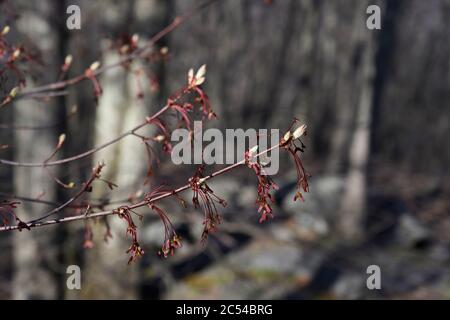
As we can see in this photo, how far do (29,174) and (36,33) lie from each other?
5.71 feet

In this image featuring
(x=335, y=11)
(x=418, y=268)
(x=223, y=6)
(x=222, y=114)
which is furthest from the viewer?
(x=223, y=6)

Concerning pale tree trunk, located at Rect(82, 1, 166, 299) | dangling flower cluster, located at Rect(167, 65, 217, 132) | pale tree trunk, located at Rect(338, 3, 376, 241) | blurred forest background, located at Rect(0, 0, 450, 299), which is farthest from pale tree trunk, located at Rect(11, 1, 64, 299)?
pale tree trunk, located at Rect(338, 3, 376, 241)

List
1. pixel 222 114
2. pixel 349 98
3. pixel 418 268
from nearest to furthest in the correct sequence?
pixel 418 268
pixel 349 98
pixel 222 114

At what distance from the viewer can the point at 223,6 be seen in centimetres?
2216

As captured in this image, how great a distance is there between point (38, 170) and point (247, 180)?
9.97 meters

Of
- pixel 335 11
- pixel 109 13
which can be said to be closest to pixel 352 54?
pixel 335 11

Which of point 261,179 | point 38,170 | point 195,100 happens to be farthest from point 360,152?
point 261,179

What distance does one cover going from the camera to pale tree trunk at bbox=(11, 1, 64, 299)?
6754mm

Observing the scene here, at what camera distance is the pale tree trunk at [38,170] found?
Answer: 6754mm

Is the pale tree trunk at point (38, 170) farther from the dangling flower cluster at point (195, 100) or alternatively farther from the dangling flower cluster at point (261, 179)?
the dangling flower cluster at point (261, 179)

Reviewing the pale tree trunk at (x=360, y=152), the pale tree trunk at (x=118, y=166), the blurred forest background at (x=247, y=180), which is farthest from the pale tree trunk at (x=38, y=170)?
the pale tree trunk at (x=360, y=152)

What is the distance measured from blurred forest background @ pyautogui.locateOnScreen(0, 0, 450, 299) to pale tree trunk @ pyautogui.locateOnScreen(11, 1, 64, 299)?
2cm
